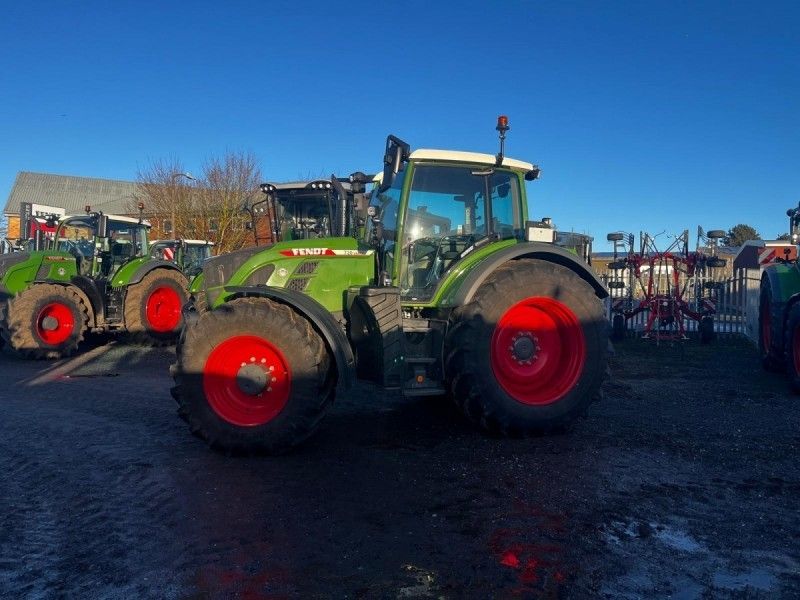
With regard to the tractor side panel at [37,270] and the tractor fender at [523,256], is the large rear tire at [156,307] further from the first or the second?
the tractor fender at [523,256]

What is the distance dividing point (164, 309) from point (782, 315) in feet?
32.4

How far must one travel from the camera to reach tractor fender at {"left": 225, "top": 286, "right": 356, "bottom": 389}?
186 inches

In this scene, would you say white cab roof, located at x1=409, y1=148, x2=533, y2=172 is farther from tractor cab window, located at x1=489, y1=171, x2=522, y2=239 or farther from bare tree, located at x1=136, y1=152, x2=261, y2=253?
bare tree, located at x1=136, y1=152, x2=261, y2=253

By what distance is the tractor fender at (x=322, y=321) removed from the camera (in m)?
4.73

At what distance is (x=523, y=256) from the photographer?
544 centimetres

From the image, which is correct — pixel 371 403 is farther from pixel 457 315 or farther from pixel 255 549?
pixel 255 549

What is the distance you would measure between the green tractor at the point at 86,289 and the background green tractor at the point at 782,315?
960 centimetres

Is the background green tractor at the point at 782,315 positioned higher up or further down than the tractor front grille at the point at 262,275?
further down

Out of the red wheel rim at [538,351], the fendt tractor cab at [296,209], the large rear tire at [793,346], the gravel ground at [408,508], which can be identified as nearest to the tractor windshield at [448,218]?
the red wheel rim at [538,351]

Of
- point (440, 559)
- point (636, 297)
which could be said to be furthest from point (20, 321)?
point (636, 297)

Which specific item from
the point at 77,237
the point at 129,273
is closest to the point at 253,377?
the point at 129,273

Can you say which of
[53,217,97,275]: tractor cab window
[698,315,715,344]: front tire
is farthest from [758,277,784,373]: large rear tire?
[53,217,97,275]: tractor cab window

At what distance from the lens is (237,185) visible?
25.4m

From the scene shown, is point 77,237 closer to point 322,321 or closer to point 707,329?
point 322,321
